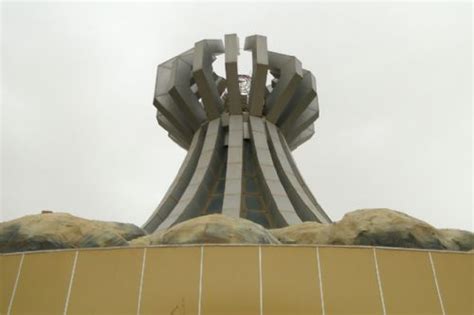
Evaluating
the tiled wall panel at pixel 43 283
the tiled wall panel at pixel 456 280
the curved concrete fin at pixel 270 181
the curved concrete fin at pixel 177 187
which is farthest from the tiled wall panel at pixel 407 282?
the curved concrete fin at pixel 177 187

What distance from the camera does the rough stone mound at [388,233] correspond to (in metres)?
8.55

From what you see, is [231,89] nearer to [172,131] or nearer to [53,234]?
[172,131]

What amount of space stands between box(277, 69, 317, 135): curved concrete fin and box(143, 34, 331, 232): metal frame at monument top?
5 cm

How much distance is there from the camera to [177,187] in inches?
800

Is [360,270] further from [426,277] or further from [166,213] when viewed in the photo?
[166,213]

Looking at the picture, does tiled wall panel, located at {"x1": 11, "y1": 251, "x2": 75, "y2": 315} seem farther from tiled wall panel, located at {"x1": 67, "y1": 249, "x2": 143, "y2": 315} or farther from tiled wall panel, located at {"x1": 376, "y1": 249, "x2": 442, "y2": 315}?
tiled wall panel, located at {"x1": 376, "y1": 249, "x2": 442, "y2": 315}

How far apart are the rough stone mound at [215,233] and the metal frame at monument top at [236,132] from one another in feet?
30.3

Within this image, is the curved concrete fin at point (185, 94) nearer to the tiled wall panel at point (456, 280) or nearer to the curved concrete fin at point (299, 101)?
the curved concrete fin at point (299, 101)

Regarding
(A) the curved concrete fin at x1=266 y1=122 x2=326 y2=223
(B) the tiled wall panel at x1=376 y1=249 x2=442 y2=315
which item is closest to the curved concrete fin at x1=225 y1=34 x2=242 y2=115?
(A) the curved concrete fin at x1=266 y1=122 x2=326 y2=223

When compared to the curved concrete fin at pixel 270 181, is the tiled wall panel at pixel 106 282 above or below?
below

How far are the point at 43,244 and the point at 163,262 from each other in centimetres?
313

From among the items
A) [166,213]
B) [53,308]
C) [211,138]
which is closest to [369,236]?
[53,308]

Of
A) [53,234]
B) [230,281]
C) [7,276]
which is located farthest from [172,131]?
[230,281]

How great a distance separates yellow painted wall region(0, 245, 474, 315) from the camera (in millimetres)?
6586
